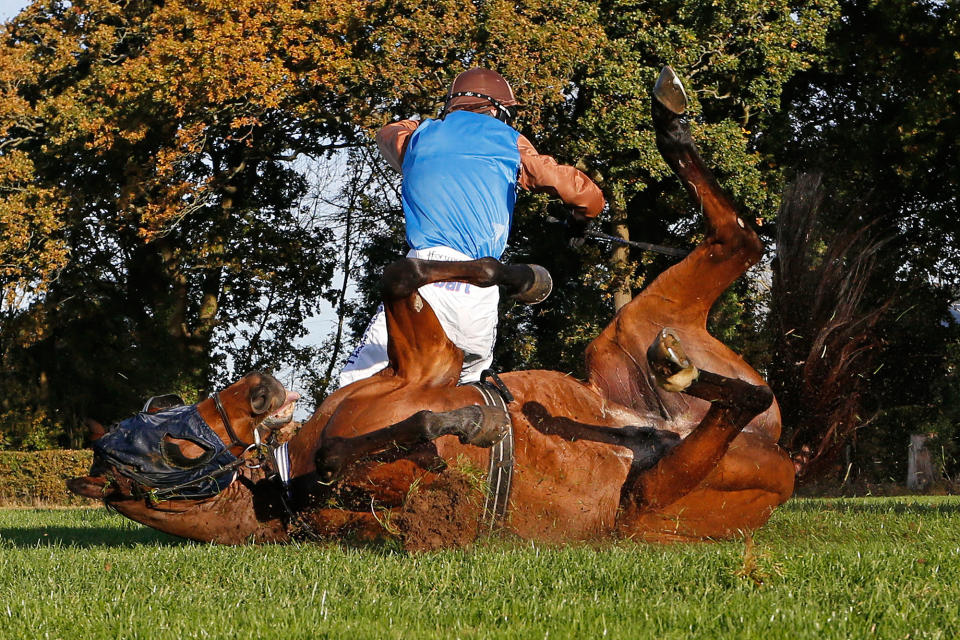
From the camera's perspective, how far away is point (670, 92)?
4934mm

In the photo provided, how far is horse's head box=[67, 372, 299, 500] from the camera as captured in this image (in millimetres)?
4457

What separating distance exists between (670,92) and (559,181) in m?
0.80

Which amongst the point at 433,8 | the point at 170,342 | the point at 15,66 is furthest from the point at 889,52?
the point at 15,66

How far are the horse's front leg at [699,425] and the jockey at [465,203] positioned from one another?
3.84 feet

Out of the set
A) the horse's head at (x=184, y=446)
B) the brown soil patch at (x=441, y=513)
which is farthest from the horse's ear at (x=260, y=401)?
the brown soil patch at (x=441, y=513)

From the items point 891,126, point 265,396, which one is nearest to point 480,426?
point 265,396

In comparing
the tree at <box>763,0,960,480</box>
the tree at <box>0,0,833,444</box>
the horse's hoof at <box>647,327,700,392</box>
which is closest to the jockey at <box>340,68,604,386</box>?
the horse's hoof at <box>647,327,700,392</box>

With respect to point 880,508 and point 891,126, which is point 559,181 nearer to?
point 880,508

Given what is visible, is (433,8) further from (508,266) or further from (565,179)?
(508,266)

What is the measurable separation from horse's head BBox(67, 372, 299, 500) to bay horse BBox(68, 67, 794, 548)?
0.7 inches

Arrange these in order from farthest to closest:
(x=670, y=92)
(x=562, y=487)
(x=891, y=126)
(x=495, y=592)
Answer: (x=891, y=126), (x=670, y=92), (x=562, y=487), (x=495, y=592)

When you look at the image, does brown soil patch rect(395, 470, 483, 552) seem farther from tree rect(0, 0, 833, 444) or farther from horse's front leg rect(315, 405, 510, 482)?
tree rect(0, 0, 833, 444)

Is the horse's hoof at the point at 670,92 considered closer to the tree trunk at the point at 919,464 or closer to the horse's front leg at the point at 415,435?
the horse's front leg at the point at 415,435

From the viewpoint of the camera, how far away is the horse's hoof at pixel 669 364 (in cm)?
402
